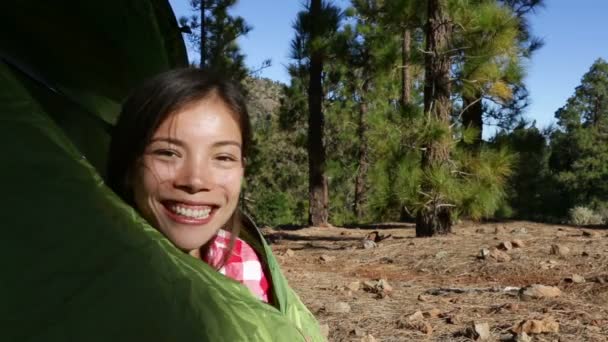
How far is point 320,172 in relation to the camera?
966 centimetres

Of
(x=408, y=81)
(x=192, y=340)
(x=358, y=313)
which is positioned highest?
(x=408, y=81)

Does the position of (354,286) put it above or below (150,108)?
below

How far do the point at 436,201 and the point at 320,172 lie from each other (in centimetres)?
387

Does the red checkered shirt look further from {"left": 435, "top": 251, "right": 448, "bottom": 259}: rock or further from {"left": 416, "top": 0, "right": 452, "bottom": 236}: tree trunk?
{"left": 416, "top": 0, "right": 452, "bottom": 236}: tree trunk

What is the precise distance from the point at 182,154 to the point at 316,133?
26.9ft

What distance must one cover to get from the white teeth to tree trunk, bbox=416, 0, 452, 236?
4.82 metres

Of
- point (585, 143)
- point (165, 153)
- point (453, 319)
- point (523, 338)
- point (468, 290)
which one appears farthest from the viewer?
point (585, 143)

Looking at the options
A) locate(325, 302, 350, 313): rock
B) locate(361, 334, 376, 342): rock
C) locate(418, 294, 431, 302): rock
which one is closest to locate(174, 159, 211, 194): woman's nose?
locate(361, 334, 376, 342): rock

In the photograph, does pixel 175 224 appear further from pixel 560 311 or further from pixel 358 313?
pixel 560 311

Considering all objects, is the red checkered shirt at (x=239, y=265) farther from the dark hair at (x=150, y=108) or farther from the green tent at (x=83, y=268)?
the green tent at (x=83, y=268)

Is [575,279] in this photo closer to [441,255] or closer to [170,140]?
[441,255]

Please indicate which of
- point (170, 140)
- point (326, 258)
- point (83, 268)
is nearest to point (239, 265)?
point (170, 140)

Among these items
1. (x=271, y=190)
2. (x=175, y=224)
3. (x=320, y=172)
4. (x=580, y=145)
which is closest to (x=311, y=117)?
(x=320, y=172)

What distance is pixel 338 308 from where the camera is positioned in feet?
9.70
